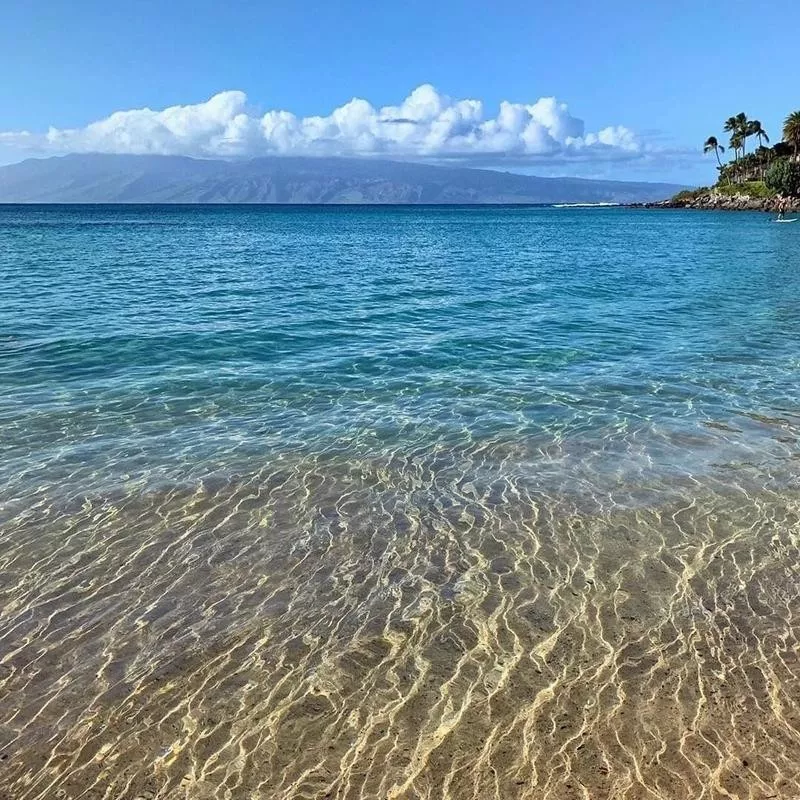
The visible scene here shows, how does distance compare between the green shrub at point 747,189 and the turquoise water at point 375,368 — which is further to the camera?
the green shrub at point 747,189

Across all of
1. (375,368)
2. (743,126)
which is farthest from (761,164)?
(375,368)

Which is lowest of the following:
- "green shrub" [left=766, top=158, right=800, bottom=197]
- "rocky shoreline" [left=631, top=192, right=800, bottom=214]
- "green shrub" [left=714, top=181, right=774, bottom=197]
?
"rocky shoreline" [left=631, top=192, right=800, bottom=214]

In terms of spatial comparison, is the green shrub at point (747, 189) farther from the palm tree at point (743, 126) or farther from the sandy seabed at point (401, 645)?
the sandy seabed at point (401, 645)

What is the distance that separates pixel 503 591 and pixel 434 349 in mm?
14201

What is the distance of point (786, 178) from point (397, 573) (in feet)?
489


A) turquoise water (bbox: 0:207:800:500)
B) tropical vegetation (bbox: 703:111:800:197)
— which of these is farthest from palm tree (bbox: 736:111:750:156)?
turquoise water (bbox: 0:207:800:500)

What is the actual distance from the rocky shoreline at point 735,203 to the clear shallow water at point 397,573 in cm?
12834

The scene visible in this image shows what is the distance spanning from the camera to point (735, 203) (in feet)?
504

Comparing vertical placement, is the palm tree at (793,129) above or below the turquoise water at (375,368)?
above

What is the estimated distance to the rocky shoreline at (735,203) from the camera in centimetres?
12834

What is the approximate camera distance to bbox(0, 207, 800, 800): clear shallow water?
5789mm

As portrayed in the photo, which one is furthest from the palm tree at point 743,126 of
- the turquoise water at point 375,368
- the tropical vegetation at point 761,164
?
the turquoise water at point 375,368

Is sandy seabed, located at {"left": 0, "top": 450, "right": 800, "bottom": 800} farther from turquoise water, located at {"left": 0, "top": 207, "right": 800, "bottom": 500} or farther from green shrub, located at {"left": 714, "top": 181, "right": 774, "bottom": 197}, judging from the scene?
green shrub, located at {"left": 714, "top": 181, "right": 774, "bottom": 197}

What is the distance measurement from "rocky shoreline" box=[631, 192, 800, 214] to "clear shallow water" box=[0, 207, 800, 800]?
421 ft
